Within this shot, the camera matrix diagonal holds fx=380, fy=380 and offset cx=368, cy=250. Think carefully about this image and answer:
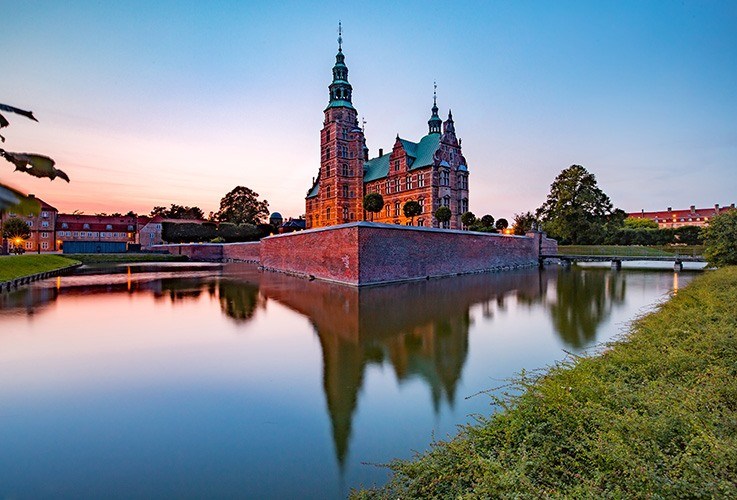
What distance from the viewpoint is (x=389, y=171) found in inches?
1545

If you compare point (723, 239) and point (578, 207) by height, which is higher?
point (578, 207)

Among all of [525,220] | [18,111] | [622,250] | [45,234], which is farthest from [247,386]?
[45,234]

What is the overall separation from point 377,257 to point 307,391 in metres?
13.1

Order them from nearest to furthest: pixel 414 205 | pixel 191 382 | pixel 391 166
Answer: pixel 191 382 < pixel 414 205 < pixel 391 166

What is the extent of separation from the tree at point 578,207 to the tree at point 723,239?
79.4 ft

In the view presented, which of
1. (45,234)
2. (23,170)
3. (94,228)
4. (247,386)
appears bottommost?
(247,386)

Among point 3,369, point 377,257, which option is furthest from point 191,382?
point 377,257

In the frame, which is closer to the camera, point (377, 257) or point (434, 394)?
point (434, 394)

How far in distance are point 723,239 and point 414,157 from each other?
82.8 ft

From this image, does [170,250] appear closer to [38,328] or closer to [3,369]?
[38,328]

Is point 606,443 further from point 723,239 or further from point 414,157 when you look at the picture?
point 414,157

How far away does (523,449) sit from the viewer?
3.18m

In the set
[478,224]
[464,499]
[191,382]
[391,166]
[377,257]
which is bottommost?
[191,382]

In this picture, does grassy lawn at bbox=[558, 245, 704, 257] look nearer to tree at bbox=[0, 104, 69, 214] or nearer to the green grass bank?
the green grass bank
